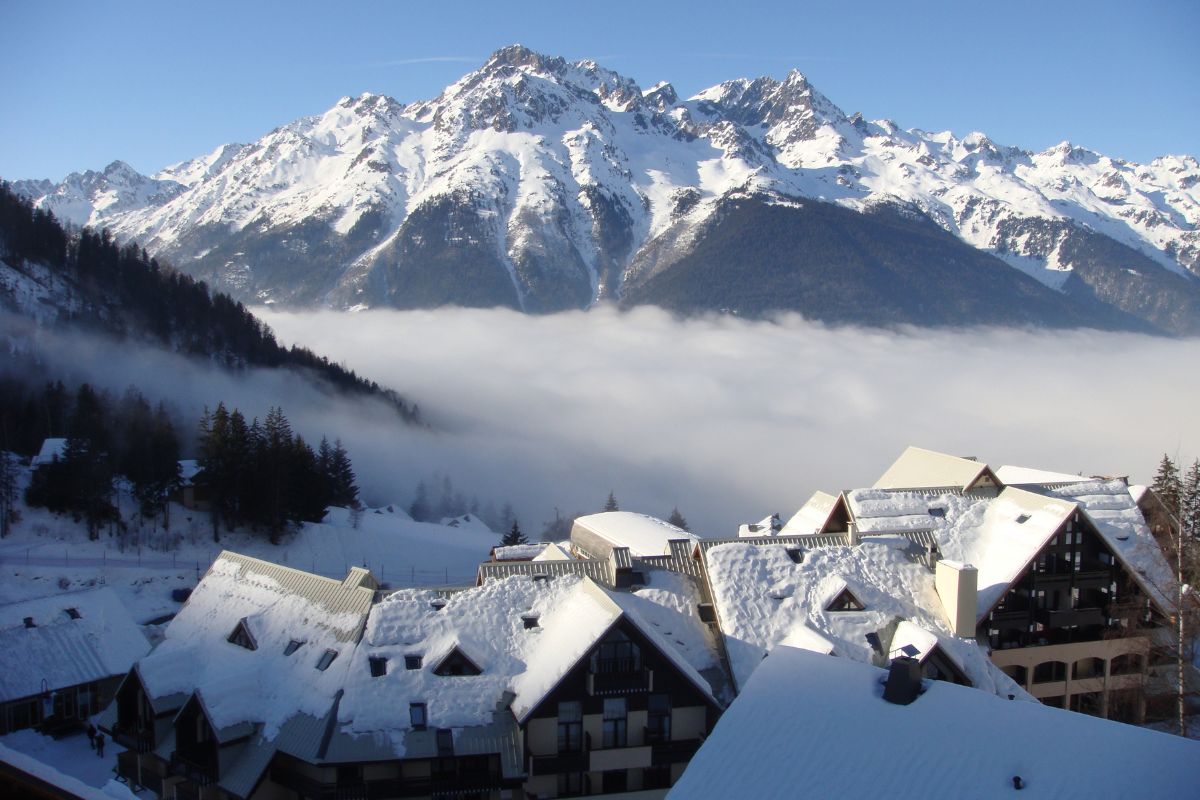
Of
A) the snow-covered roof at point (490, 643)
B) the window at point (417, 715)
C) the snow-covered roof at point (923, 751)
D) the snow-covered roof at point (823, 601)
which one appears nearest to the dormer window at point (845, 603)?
the snow-covered roof at point (823, 601)

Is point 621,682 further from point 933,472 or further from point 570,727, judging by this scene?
point 933,472

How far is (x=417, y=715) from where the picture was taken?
2938cm

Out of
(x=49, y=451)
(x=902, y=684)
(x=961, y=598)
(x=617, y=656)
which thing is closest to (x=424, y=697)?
(x=617, y=656)

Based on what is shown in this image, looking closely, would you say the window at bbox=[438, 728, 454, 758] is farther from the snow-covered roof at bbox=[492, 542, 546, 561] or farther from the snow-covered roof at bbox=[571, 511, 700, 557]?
the snow-covered roof at bbox=[492, 542, 546, 561]

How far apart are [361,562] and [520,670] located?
1978 inches

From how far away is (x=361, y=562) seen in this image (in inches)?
3081

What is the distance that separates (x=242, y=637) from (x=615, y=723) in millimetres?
14256

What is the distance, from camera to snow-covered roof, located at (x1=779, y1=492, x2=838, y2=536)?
167 feet

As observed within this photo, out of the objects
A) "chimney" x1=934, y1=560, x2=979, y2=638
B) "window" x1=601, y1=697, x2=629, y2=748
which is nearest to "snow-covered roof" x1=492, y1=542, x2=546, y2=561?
"window" x1=601, y1=697, x2=629, y2=748

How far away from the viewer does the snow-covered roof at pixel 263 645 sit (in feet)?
98.4

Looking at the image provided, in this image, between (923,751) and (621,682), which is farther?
(621,682)

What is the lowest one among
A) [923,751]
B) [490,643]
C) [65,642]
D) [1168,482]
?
[65,642]

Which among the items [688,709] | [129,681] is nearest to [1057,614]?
[688,709]

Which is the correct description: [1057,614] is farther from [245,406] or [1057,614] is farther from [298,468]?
[245,406]
